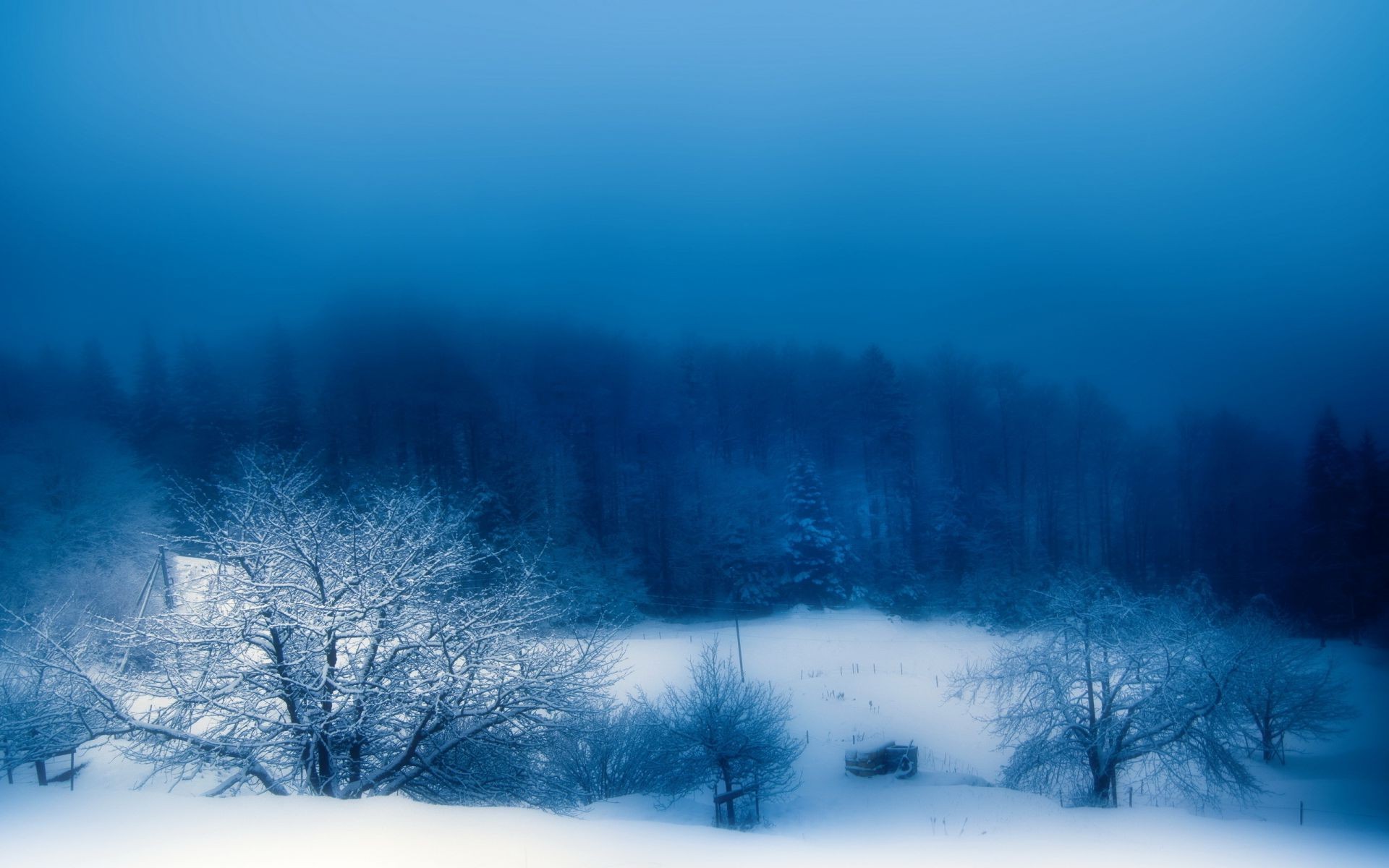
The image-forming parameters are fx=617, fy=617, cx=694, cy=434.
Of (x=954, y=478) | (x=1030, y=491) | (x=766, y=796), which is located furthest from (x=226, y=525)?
(x=1030, y=491)

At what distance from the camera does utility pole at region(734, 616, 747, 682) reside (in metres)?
7.44

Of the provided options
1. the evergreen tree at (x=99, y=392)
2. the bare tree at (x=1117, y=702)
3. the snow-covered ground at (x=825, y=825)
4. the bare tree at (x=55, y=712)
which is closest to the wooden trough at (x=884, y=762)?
the snow-covered ground at (x=825, y=825)

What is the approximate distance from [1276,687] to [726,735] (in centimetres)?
A: 512

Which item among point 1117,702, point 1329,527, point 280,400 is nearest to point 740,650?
point 1117,702

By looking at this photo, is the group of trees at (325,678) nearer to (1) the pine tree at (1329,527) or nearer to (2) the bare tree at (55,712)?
(2) the bare tree at (55,712)

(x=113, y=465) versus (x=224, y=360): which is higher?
(x=224, y=360)

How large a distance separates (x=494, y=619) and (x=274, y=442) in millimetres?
4381

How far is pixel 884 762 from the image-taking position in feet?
20.4

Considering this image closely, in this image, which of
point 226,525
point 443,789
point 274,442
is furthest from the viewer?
point 274,442

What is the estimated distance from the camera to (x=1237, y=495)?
253 inches

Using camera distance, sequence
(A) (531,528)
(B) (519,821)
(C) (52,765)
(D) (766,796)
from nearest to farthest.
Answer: (B) (519,821)
(C) (52,765)
(D) (766,796)
(A) (531,528)

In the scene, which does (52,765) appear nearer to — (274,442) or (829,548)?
(274,442)

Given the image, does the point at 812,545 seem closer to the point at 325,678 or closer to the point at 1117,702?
the point at 1117,702

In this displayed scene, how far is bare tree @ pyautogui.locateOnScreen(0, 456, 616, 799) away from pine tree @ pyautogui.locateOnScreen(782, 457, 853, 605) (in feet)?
13.7
